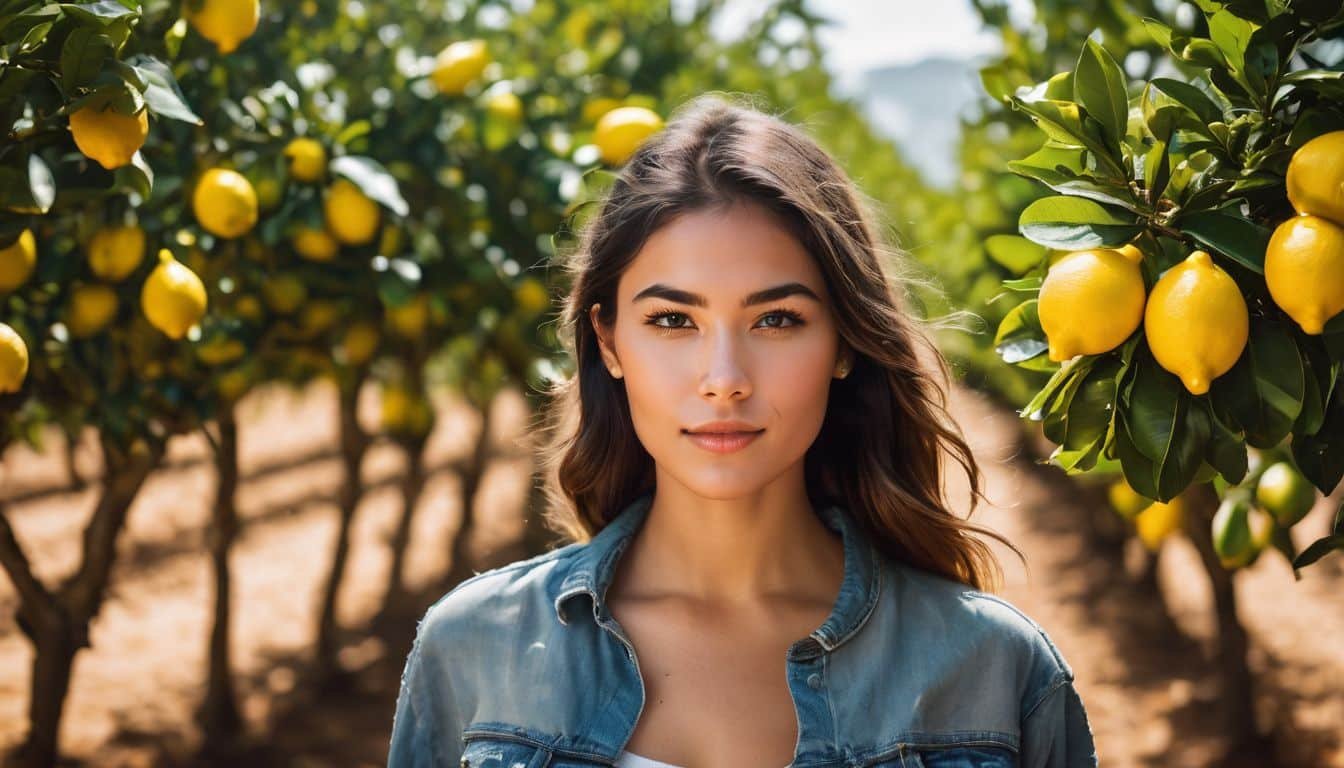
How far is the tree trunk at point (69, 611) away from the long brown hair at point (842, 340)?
48.4 inches

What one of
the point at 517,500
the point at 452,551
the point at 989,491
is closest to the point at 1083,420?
the point at 452,551

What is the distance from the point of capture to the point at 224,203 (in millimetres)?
2217

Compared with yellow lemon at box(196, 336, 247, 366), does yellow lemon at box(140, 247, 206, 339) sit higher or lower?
higher

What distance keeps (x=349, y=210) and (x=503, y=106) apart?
2.21 ft

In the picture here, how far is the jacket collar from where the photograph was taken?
6.03ft

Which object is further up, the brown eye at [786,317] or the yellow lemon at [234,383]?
the brown eye at [786,317]

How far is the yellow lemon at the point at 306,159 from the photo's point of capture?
2447 millimetres

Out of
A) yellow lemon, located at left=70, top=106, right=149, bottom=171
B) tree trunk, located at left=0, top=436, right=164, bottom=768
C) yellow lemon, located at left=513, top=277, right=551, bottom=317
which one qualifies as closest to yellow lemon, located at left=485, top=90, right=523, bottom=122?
yellow lemon, located at left=513, top=277, right=551, bottom=317

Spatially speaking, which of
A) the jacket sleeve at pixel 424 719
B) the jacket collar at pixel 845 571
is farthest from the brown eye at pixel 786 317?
the jacket sleeve at pixel 424 719

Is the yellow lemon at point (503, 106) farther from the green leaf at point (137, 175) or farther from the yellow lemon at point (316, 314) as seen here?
the green leaf at point (137, 175)

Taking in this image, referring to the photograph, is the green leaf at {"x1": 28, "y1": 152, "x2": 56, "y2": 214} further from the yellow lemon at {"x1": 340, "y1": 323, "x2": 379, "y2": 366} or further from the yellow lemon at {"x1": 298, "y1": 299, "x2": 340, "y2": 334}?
the yellow lemon at {"x1": 340, "y1": 323, "x2": 379, "y2": 366}

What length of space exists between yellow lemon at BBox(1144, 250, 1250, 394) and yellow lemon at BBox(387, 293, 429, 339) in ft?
6.48

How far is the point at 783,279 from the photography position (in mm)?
1761

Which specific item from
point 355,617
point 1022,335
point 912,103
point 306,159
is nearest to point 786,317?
point 1022,335
